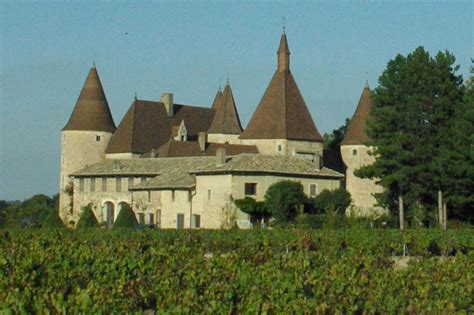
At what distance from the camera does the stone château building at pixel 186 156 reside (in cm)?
6056

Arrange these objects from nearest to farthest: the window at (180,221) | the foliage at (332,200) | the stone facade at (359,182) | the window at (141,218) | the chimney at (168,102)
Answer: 1. the foliage at (332,200)
2. the window at (180,221)
3. the window at (141,218)
4. the stone facade at (359,182)
5. the chimney at (168,102)

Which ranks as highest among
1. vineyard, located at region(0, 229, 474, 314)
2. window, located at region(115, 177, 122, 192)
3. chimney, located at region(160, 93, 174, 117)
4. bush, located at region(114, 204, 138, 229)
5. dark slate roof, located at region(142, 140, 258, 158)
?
chimney, located at region(160, 93, 174, 117)

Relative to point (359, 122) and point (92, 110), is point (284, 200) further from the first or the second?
point (92, 110)

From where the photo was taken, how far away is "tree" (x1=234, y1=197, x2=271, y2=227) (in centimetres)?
5809

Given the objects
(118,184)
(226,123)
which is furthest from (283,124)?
(118,184)

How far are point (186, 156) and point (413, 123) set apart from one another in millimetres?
24818

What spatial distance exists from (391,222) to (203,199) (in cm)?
1122

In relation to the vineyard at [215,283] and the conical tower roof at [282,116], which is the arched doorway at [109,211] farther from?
the vineyard at [215,283]

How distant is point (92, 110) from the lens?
280ft

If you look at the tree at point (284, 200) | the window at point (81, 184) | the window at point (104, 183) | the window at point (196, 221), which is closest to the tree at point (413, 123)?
the tree at point (284, 200)

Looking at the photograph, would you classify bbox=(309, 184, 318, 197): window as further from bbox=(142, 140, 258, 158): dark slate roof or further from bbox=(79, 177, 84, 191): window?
bbox=(79, 177, 84, 191): window

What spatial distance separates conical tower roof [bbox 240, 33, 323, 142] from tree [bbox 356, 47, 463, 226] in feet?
55.6

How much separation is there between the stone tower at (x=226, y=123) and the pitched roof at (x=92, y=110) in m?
8.65

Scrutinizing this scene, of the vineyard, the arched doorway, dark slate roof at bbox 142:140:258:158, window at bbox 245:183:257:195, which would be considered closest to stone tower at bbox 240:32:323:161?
dark slate roof at bbox 142:140:258:158
